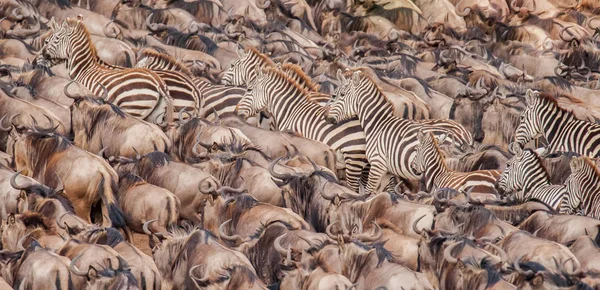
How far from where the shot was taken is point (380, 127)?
17.8m

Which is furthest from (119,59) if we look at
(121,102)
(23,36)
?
(121,102)

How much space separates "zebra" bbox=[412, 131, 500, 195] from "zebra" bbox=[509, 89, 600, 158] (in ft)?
6.13

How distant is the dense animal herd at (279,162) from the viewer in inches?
491

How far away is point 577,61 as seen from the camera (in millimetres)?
27359

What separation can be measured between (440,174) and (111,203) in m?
3.93

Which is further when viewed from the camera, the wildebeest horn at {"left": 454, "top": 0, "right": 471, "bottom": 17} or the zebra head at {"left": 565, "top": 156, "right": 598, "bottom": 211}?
the wildebeest horn at {"left": 454, "top": 0, "right": 471, "bottom": 17}

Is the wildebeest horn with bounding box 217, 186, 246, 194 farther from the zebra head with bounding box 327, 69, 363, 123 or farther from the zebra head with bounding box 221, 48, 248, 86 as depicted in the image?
the zebra head with bounding box 221, 48, 248, 86

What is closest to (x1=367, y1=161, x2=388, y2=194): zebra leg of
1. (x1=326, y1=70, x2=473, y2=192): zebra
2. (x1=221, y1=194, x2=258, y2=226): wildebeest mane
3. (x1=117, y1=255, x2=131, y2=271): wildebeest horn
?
(x1=326, y1=70, x2=473, y2=192): zebra

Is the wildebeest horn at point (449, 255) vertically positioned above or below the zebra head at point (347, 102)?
above

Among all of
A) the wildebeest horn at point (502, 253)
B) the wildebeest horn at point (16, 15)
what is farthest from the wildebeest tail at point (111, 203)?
the wildebeest horn at point (16, 15)

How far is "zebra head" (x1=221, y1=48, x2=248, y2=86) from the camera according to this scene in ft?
68.0

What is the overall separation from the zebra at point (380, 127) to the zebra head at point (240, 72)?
8.77 ft

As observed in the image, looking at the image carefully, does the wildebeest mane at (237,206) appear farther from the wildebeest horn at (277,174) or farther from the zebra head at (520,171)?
the zebra head at (520,171)

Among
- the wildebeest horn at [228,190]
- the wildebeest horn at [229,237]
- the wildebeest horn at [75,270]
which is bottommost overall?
the wildebeest horn at [228,190]
